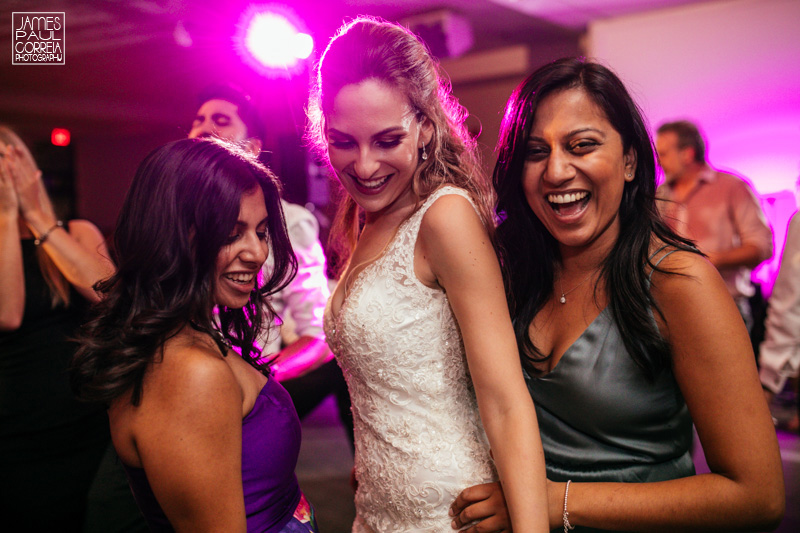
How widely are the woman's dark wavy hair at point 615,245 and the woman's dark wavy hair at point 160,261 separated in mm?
618

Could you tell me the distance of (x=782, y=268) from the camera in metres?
2.56

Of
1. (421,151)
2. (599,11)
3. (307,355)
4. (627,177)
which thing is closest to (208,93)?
(307,355)

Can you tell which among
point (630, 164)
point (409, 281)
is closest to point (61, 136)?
point (409, 281)

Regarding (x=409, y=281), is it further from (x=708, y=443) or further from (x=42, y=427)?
(x=42, y=427)

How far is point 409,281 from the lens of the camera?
4.16 ft

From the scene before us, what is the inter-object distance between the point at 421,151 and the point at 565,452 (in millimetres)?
756

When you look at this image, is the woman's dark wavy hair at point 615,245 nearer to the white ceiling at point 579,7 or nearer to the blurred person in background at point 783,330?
the blurred person in background at point 783,330

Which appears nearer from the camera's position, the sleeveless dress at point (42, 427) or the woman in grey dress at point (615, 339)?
the woman in grey dress at point (615, 339)

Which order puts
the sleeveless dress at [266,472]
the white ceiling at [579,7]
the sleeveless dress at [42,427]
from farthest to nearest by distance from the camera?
the white ceiling at [579,7], the sleeveless dress at [42,427], the sleeveless dress at [266,472]

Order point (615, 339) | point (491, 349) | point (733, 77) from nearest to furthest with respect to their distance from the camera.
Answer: point (491, 349), point (615, 339), point (733, 77)

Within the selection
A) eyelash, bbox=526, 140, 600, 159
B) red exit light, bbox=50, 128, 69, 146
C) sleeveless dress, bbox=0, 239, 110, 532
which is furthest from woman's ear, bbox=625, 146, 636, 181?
red exit light, bbox=50, 128, 69, 146

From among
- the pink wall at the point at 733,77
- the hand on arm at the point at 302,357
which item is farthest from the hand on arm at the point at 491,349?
the pink wall at the point at 733,77

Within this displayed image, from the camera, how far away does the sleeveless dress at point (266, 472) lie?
1060 mm

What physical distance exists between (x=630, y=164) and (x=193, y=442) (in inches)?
41.5
